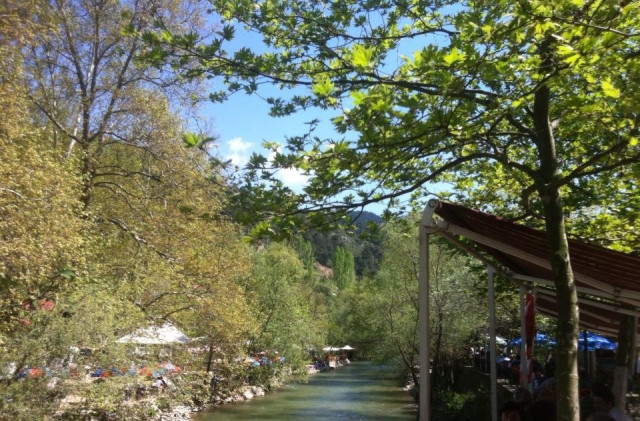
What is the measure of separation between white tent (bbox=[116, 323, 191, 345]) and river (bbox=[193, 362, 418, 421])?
17.4 feet

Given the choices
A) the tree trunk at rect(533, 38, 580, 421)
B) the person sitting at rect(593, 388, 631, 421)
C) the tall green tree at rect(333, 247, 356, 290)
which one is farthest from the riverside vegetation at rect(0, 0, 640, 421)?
the tall green tree at rect(333, 247, 356, 290)

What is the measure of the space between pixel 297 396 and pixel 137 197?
17.3 meters

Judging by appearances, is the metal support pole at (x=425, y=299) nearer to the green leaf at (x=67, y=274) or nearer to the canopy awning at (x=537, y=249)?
the canopy awning at (x=537, y=249)

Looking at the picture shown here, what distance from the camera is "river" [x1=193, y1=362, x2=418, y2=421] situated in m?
22.3

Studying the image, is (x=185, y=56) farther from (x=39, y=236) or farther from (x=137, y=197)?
(x=137, y=197)

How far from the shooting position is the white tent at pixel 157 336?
1426 centimetres

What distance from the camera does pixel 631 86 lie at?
14.1 ft

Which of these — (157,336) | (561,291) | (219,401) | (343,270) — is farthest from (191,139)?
(343,270)

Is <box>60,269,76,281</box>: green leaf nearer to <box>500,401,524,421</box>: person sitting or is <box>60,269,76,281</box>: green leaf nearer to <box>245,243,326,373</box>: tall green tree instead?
<box>500,401,524,421</box>: person sitting

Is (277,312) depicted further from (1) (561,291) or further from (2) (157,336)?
(1) (561,291)

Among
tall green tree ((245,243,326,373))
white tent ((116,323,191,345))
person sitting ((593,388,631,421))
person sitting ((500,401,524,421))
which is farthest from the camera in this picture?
tall green tree ((245,243,326,373))

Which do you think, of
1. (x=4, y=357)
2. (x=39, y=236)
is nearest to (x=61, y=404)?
(x=4, y=357)

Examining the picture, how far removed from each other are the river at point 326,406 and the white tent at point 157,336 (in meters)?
5.31

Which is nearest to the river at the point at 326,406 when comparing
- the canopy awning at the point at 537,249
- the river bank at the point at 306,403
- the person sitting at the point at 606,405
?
the river bank at the point at 306,403
